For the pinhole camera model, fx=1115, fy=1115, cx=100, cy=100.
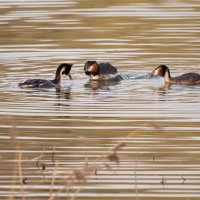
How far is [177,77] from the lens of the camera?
53.6 feet

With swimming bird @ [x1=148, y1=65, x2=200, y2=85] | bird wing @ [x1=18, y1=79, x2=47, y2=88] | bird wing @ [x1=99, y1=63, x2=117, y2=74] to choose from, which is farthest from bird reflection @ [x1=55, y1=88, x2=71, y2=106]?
swimming bird @ [x1=148, y1=65, x2=200, y2=85]

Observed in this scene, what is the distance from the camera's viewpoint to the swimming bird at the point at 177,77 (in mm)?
15953

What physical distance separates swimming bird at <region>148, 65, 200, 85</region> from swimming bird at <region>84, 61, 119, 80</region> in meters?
0.62

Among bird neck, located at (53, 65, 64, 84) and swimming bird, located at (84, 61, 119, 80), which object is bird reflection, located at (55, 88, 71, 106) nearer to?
bird neck, located at (53, 65, 64, 84)

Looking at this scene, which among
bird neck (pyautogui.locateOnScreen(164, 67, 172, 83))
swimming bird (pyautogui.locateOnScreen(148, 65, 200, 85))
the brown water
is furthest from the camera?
bird neck (pyautogui.locateOnScreen(164, 67, 172, 83))

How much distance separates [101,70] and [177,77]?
1306 millimetres

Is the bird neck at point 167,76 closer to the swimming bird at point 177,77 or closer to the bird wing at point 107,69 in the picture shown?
the swimming bird at point 177,77

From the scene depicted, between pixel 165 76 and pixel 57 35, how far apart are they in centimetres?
505

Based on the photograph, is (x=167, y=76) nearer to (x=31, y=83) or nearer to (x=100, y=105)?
(x=31, y=83)

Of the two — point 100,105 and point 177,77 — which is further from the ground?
point 100,105

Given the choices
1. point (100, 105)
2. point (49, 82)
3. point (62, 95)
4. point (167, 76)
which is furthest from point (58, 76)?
point (100, 105)

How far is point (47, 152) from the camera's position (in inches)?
431

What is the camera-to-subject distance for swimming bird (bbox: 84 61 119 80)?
1675 cm

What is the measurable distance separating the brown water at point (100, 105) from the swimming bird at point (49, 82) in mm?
133
